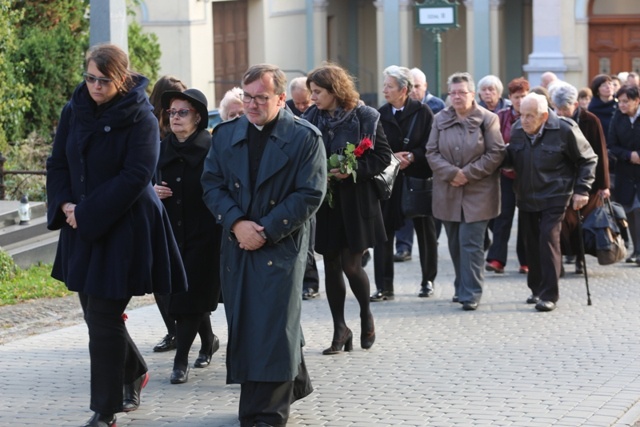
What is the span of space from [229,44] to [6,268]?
2200cm

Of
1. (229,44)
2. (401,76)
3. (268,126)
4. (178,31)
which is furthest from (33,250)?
(229,44)

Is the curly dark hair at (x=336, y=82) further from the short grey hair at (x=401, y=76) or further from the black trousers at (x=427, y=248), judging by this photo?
the black trousers at (x=427, y=248)

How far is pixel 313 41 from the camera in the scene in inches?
1385

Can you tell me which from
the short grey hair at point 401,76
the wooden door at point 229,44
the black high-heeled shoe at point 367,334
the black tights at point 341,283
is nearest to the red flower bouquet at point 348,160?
the black tights at point 341,283

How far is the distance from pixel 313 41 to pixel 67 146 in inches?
1124

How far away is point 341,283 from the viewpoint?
29.0 ft

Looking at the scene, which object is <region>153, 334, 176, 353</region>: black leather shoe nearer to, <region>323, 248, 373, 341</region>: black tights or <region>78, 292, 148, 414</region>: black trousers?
<region>323, 248, 373, 341</region>: black tights

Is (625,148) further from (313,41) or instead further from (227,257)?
(313,41)

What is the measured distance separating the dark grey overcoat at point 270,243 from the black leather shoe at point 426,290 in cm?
439

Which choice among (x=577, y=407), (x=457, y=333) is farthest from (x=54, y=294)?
(x=577, y=407)

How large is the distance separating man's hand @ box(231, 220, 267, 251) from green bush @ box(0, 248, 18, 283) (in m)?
5.33

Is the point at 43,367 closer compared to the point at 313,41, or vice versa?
the point at 43,367

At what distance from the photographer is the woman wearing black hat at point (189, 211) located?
315 inches

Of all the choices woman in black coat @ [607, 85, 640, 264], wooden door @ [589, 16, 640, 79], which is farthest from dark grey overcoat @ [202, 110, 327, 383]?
wooden door @ [589, 16, 640, 79]
